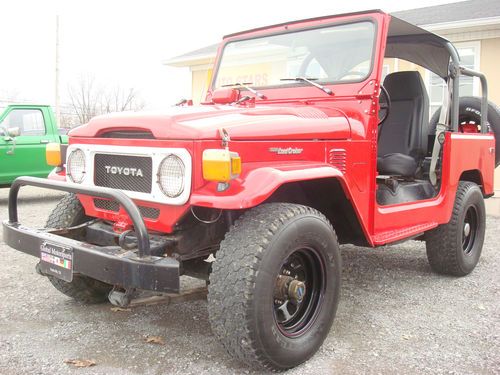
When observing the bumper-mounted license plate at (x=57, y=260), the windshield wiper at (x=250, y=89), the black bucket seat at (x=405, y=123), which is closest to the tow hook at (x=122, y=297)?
the bumper-mounted license plate at (x=57, y=260)

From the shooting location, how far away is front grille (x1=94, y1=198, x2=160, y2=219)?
2.87m

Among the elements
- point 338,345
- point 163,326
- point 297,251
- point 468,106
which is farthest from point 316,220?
point 468,106

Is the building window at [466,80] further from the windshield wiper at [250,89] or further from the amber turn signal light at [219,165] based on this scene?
the amber turn signal light at [219,165]

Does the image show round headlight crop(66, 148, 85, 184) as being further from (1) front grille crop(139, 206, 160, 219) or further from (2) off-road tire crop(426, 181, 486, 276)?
(2) off-road tire crop(426, 181, 486, 276)

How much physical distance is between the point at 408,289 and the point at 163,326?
2.16 meters

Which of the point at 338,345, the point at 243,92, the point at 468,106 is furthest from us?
the point at 468,106

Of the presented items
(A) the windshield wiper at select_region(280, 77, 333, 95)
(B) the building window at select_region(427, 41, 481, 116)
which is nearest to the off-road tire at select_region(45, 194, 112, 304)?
(A) the windshield wiper at select_region(280, 77, 333, 95)

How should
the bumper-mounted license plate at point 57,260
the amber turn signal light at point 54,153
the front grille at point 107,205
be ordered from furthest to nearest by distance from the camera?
the amber turn signal light at point 54,153
the front grille at point 107,205
the bumper-mounted license plate at point 57,260

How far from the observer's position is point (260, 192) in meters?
2.54

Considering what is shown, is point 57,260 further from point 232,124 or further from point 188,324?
point 232,124

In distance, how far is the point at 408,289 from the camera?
4387mm

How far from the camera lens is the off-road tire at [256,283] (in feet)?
8.18

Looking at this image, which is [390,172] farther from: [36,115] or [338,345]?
[36,115]

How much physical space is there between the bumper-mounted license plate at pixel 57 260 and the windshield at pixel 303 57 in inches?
78.1
